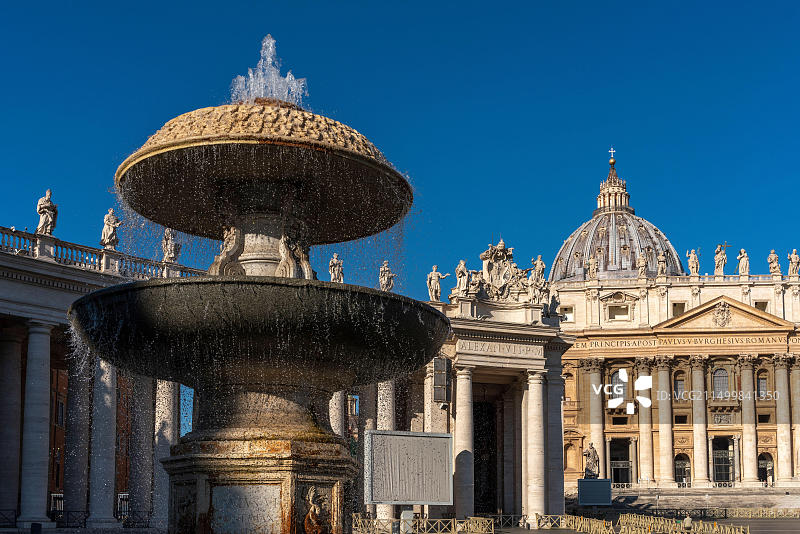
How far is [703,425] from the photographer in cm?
9906

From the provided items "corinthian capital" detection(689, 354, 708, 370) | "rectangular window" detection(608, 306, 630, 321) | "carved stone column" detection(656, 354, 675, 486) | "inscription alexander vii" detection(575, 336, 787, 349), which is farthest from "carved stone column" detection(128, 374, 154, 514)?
"rectangular window" detection(608, 306, 630, 321)

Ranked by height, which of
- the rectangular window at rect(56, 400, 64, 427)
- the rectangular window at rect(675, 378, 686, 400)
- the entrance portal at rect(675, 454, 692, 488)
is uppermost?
the rectangular window at rect(675, 378, 686, 400)

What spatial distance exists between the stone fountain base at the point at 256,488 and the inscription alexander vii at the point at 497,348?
116 feet

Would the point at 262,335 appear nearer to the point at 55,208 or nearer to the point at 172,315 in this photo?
the point at 172,315

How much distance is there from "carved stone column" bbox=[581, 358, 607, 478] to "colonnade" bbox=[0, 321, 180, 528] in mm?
69735

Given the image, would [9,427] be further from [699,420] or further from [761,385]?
[761,385]

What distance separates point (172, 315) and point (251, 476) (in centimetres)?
216

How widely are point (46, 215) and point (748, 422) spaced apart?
78.3m

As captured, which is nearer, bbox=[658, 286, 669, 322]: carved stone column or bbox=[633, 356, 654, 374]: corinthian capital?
bbox=[633, 356, 654, 374]: corinthian capital

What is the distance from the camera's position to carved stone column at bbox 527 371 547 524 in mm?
48812

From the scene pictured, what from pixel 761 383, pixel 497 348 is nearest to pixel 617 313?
pixel 761 383

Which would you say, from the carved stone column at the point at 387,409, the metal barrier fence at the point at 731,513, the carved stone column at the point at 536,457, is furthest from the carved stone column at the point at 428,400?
the metal barrier fence at the point at 731,513

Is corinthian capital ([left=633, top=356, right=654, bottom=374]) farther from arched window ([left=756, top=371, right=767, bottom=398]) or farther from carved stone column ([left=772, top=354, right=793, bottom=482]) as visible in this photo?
carved stone column ([left=772, top=354, right=793, bottom=482])

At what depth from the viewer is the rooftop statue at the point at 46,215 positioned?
35750mm
